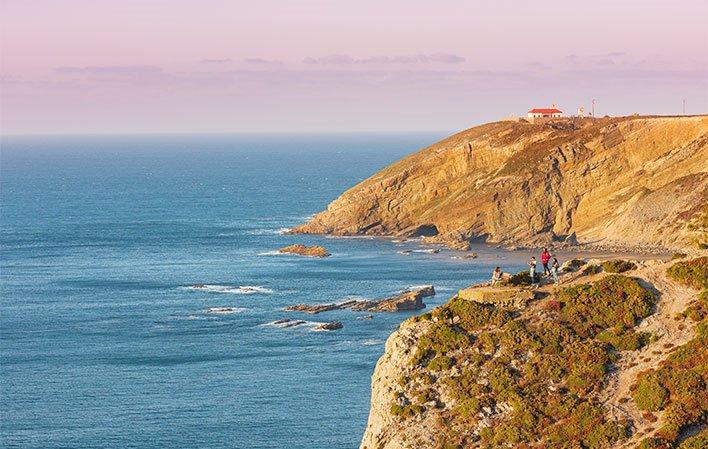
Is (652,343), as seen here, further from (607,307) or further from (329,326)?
(329,326)

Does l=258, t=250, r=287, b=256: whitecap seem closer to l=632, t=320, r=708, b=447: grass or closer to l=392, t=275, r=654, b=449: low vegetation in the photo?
l=392, t=275, r=654, b=449: low vegetation

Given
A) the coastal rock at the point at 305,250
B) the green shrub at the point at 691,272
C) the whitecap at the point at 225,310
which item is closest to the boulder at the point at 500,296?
the green shrub at the point at 691,272

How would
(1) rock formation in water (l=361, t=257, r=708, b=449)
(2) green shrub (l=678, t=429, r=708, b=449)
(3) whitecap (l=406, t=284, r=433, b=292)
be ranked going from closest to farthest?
1. (2) green shrub (l=678, t=429, r=708, b=449)
2. (1) rock formation in water (l=361, t=257, r=708, b=449)
3. (3) whitecap (l=406, t=284, r=433, b=292)

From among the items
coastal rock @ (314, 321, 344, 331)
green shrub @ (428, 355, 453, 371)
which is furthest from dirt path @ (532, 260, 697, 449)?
coastal rock @ (314, 321, 344, 331)

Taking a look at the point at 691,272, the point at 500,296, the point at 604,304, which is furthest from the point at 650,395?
the point at 500,296

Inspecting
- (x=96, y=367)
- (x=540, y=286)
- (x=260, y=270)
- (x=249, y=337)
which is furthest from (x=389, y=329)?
(x=540, y=286)

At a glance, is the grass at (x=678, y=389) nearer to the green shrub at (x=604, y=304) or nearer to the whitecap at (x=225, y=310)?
the green shrub at (x=604, y=304)
